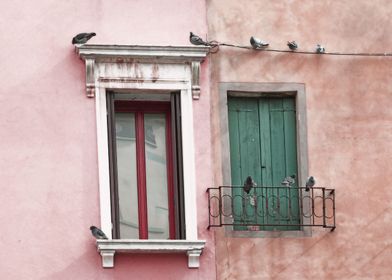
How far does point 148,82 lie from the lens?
26531 mm

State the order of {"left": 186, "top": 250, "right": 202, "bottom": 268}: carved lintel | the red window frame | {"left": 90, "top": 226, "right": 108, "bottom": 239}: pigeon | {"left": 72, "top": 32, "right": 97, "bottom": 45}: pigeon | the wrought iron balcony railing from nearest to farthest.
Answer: {"left": 90, "top": 226, "right": 108, "bottom": 239}: pigeon, {"left": 186, "top": 250, "right": 202, "bottom": 268}: carved lintel, {"left": 72, "top": 32, "right": 97, "bottom": 45}: pigeon, the wrought iron balcony railing, the red window frame

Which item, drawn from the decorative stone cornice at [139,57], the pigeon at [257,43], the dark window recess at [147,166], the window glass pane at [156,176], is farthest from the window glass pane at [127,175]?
the pigeon at [257,43]

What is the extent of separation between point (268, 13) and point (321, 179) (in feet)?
7.58

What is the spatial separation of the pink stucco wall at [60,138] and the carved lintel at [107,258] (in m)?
0.07

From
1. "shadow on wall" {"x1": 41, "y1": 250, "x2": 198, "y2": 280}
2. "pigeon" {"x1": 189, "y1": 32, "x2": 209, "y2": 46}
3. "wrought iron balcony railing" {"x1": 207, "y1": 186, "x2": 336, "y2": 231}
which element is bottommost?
"shadow on wall" {"x1": 41, "y1": 250, "x2": 198, "y2": 280}

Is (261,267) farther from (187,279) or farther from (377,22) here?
(377,22)

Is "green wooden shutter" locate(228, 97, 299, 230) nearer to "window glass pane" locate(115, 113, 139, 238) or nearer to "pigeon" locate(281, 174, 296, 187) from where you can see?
"pigeon" locate(281, 174, 296, 187)

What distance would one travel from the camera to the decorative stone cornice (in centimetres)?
2633

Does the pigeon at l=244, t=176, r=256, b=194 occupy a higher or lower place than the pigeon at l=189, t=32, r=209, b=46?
lower

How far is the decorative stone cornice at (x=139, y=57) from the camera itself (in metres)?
26.3

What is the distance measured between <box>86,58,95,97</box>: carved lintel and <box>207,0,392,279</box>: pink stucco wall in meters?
1.58

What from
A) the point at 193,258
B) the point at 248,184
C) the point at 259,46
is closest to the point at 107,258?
the point at 193,258

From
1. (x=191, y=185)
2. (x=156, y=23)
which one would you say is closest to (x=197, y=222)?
(x=191, y=185)

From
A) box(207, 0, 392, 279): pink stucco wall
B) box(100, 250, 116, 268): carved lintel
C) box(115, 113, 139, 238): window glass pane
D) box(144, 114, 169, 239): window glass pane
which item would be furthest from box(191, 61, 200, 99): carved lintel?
box(100, 250, 116, 268): carved lintel
